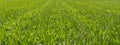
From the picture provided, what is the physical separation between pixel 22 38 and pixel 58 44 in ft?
2.39

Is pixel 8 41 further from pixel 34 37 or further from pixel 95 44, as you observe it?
pixel 95 44

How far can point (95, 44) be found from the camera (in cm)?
428

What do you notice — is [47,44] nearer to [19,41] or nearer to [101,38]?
[19,41]

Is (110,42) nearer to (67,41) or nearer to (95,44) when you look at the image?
(95,44)

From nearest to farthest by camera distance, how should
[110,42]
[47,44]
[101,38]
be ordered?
[47,44] → [110,42] → [101,38]

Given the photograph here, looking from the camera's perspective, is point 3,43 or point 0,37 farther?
point 0,37

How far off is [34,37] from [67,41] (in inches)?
25.7

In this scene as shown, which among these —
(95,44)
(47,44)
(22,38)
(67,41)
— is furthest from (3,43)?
(95,44)

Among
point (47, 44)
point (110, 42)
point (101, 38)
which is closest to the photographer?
point (47, 44)

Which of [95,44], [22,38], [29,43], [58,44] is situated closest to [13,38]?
[22,38]

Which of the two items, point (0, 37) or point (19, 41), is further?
point (0, 37)

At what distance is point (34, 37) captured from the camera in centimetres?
461

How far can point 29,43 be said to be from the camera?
4207 millimetres

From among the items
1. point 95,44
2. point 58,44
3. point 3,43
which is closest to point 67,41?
point 58,44
